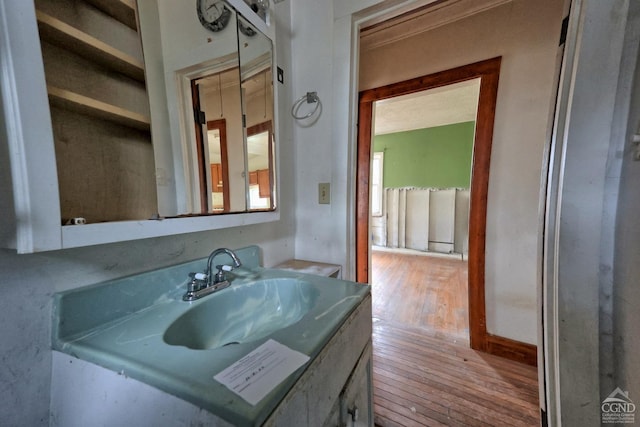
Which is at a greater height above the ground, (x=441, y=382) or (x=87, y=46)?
(x=87, y=46)

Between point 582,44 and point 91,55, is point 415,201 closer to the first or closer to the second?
point 582,44

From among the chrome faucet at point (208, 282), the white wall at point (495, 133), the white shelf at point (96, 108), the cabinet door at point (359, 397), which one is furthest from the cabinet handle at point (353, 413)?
the white shelf at point (96, 108)

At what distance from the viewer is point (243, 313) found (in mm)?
729

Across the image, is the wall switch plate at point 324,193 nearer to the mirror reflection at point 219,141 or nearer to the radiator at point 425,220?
the mirror reflection at point 219,141

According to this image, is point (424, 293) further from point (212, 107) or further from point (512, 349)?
point (212, 107)

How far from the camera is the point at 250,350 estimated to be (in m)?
0.41

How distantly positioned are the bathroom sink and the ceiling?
2.09m

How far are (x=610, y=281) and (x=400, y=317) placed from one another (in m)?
1.41

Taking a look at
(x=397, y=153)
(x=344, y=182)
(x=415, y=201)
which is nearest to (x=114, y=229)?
(x=344, y=182)

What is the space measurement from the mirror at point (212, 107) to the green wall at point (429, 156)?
2888 millimetres

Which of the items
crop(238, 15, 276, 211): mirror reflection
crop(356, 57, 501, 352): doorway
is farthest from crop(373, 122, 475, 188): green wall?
crop(238, 15, 276, 211): mirror reflection

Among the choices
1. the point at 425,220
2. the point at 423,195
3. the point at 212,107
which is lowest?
the point at 425,220

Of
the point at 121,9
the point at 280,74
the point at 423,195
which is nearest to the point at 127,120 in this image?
the point at 121,9

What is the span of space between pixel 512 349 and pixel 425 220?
2.49 meters
